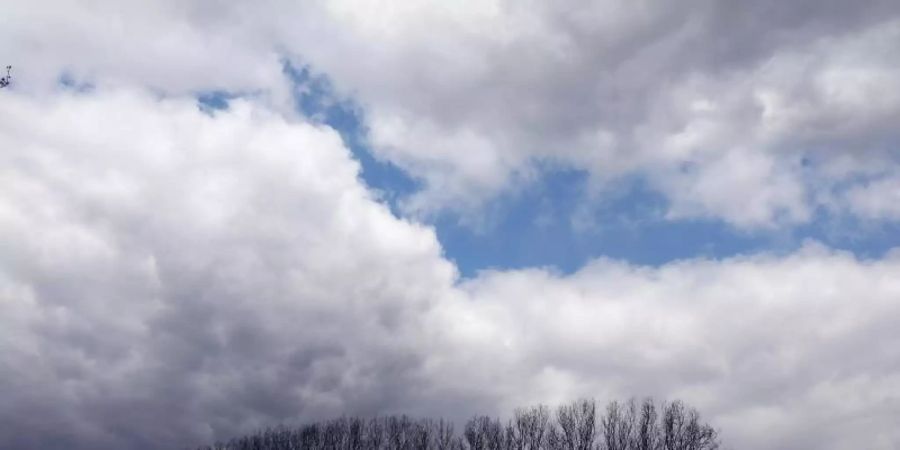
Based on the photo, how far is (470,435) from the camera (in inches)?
5305

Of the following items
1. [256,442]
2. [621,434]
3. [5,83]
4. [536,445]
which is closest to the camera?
[5,83]

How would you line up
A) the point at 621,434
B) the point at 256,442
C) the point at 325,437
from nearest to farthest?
the point at 621,434, the point at 325,437, the point at 256,442

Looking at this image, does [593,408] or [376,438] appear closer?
[593,408]

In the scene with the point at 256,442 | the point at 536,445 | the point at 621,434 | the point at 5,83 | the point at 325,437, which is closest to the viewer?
the point at 5,83

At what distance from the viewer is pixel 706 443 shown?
109 metres

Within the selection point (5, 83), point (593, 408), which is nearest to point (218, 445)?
point (593, 408)

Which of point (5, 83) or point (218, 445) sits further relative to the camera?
point (218, 445)

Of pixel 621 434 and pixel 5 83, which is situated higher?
pixel 5 83

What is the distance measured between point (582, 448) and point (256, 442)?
82.8m

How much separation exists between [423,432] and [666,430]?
48.2 metres

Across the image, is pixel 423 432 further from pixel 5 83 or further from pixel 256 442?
pixel 5 83

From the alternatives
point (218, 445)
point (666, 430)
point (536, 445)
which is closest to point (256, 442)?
point (218, 445)

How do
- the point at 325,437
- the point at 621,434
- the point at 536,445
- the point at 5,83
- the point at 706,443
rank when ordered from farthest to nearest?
the point at 325,437 < the point at 536,445 < the point at 621,434 < the point at 706,443 < the point at 5,83

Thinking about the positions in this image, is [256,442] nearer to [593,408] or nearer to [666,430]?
[593,408]
